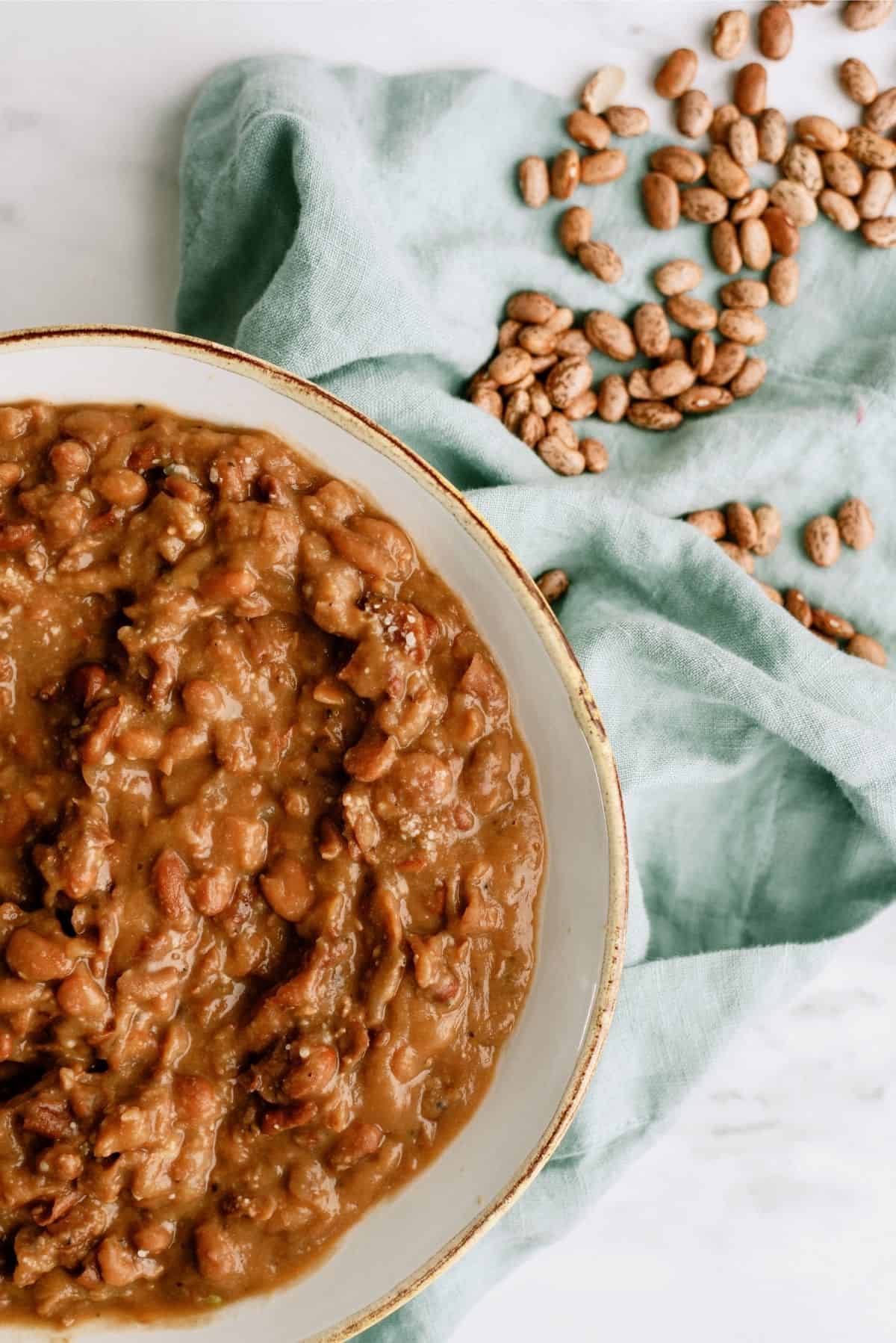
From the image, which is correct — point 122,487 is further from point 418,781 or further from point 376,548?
point 418,781

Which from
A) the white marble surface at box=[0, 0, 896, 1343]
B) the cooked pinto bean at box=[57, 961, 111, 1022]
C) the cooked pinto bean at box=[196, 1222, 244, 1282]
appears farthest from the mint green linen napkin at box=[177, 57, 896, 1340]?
the cooked pinto bean at box=[57, 961, 111, 1022]

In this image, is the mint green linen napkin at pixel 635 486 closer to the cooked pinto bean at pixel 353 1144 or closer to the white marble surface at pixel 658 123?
the white marble surface at pixel 658 123

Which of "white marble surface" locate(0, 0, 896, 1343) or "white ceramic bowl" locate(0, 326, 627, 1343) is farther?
"white marble surface" locate(0, 0, 896, 1343)

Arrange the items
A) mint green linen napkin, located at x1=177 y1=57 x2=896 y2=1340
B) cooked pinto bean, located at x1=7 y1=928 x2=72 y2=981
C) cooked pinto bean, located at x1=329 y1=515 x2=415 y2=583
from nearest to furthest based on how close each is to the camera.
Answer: cooked pinto bean, located at x1=7 y1=928 x2=72 y2=981 < cooked pinto bean, located at x1=329 y1=515 x2=415 y2=583 < mint green linen napkin, located at x1=177 y1=57 x2=896 y2=1340

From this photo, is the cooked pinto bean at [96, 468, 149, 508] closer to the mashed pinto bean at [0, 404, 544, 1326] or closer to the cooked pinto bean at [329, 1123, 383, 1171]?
the mashed pinto bean at [0, 404, 544, 1326]

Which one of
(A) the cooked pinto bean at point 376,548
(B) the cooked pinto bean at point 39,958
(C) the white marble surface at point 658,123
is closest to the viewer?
(B) the cooked pinto bean at point 39,958

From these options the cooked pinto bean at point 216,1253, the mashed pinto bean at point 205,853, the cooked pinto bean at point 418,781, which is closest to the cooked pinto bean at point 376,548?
the mashed pinto bean at point 205,853
